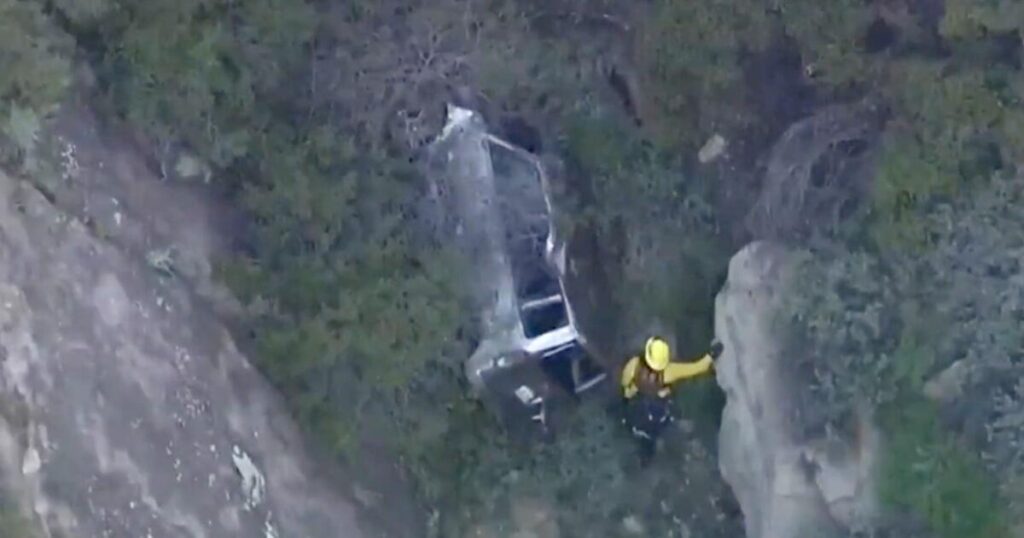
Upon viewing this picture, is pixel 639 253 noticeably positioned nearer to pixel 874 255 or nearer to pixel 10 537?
pixel 874 255

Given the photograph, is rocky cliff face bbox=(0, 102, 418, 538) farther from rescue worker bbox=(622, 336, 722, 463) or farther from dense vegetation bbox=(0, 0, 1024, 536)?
rescue worker bbox=(622, 336, 722, 463)

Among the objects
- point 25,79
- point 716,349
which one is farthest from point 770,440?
point 25,79

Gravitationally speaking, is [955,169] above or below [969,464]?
above

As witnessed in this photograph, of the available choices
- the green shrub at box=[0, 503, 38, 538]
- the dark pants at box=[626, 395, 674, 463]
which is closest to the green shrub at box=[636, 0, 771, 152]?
the dark pants at box=[626, 395, 674, 463]

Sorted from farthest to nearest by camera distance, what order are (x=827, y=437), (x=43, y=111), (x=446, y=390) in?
(x=446, y=390) < (x=827, y=437) < (x=43, y=111)

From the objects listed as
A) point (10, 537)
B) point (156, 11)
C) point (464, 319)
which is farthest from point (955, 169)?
point (10, 537)

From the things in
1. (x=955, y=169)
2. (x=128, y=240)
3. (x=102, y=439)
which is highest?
(x=955, y=169)

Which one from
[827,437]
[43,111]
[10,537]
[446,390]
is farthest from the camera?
[446,390]
